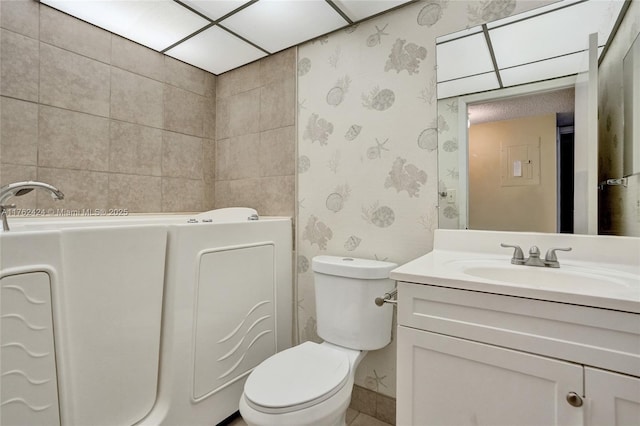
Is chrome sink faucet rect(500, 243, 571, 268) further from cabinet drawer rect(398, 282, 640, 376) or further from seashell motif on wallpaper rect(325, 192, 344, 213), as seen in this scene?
seashell motif on wallpaper rect(325, 192, 344, 213)

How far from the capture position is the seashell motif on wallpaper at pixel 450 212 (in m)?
1.39

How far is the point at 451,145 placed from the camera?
1409 millimetres

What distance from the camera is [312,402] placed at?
1055 millimetres

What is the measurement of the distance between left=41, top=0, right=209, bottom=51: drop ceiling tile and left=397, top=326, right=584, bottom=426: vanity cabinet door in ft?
6.07

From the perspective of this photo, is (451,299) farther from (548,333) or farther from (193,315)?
(193,315)

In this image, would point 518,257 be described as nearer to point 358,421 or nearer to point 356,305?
point 356,305

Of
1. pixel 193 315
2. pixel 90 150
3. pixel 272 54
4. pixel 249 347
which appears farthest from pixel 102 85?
pixel 249 347

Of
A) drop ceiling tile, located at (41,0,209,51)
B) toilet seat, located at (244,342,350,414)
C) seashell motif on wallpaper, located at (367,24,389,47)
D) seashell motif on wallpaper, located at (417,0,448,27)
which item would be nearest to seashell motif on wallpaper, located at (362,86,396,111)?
seashell motif on wallpaper, located at (367,24,389,47)

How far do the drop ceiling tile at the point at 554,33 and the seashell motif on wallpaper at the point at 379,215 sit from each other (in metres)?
Answer: 0.79

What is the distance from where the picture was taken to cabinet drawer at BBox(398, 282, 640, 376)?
2.23 ft

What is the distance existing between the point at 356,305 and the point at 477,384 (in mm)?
648

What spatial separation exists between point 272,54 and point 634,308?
2.09m

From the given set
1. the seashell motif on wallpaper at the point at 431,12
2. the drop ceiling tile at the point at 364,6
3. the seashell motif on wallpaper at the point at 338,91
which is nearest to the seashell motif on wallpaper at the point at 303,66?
the seashell motif on wallpaper at the point at 338,91

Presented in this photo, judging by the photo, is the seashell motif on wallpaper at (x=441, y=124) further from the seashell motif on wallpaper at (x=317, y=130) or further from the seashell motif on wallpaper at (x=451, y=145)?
the seashell motif on wallpaper at (x=317, y=130)
